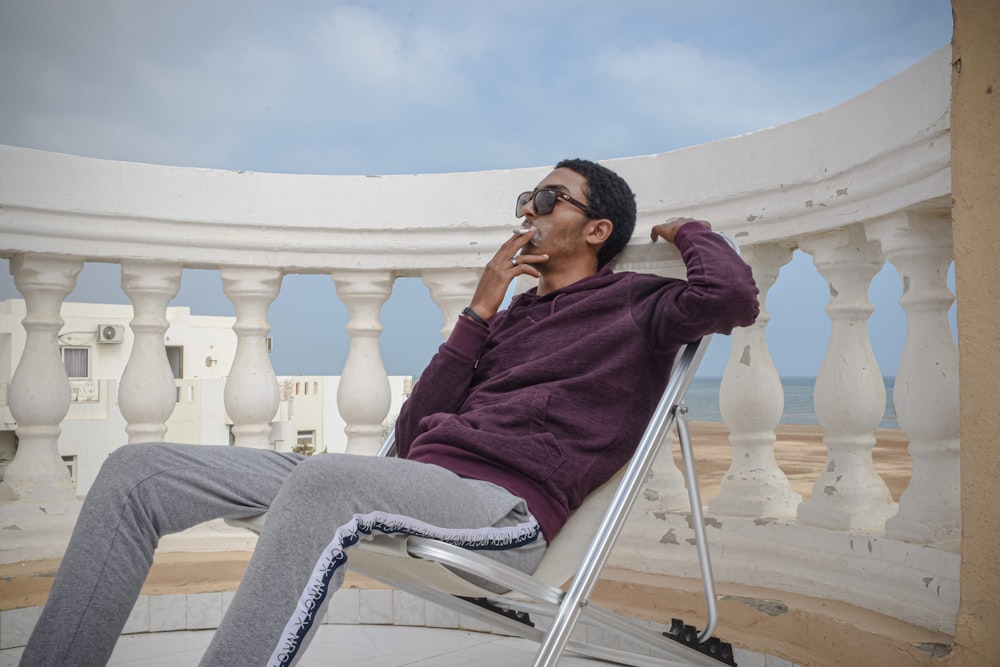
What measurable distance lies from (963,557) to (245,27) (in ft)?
165

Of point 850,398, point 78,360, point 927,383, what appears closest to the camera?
point 927,383

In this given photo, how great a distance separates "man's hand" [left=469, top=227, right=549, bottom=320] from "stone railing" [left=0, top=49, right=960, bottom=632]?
0.29 meters

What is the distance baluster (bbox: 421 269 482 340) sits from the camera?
A: 283 cm

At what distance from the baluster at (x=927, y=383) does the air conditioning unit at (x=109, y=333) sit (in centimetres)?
2887

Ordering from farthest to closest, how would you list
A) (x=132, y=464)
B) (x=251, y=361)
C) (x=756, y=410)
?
(x=251, y=361) → (x=756, y=410) → (x=132, y=464)

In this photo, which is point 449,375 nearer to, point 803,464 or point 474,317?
point 474,317

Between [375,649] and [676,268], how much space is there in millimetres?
1352

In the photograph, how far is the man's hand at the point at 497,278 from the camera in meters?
1.96

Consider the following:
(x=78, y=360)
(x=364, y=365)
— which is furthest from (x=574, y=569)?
(x=78, y=360)

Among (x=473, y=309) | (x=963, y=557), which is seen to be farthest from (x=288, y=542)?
(x=963, y=557)

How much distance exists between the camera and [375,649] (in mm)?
2432

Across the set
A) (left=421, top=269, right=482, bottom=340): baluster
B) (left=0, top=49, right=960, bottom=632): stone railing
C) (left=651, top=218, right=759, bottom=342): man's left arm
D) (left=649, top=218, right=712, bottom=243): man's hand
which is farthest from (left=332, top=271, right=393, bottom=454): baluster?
(left=651, top=218, right=759, bottom=342): man's left arm

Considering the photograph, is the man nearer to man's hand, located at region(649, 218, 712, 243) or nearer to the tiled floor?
man's hand, located at region(649, 218, 712, 243)

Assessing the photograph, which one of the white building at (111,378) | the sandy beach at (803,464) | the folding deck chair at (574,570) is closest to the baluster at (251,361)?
the folding deck chair at (574,570)
